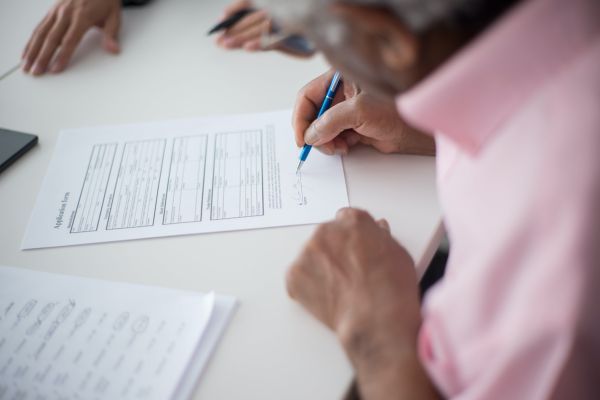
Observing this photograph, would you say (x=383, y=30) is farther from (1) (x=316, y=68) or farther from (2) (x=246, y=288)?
(1) (x=316, y=68)

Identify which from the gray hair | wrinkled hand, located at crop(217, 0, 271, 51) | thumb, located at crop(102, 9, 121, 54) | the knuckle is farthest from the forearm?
thumb, located at crop(102, 9, 121, 54)

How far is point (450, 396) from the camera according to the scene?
1.89 feet

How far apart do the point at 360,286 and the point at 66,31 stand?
99 cm

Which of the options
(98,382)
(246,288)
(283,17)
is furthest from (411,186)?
(98,382)

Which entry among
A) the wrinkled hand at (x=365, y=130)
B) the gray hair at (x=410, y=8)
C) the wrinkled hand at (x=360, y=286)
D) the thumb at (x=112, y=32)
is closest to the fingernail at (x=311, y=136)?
the wrinkled hand at (x=365, y=130)

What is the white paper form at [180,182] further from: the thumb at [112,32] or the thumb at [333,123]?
the thumb at [112,32]

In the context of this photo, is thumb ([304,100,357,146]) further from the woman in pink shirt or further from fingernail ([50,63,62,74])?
fingernail ([50,63,62,74])

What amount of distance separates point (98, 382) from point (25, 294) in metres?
0.20

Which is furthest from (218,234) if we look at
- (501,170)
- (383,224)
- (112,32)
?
(112,32)

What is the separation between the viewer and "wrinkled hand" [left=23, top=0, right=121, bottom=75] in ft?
3.81

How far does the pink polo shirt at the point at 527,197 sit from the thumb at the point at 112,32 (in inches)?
34.8

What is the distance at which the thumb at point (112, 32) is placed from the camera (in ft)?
3.90

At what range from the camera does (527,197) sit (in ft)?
1.51

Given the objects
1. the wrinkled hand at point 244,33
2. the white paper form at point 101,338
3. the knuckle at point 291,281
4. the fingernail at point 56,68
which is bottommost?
the white paper form at point 101,338
